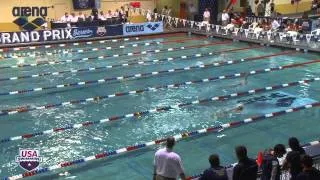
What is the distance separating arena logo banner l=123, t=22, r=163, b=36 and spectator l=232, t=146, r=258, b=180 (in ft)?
62.3

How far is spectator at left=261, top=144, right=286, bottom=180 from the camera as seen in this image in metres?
5.63

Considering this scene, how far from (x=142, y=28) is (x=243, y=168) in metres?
19.5

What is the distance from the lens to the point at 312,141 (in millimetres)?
9422

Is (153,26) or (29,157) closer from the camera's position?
(29,157)

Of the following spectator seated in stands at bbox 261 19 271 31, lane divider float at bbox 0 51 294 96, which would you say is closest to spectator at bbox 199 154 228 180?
lane divider float at bbox 0 51 294 96

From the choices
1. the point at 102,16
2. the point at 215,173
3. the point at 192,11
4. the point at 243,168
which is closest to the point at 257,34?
the point at 192,11

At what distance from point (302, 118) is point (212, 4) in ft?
59.1

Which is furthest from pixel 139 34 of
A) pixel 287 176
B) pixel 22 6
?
pixel 287 176

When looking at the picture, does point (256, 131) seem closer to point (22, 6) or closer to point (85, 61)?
point (85, 61)

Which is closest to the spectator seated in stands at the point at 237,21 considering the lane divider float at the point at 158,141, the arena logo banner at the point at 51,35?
the arena logo banner at the point at 51,35

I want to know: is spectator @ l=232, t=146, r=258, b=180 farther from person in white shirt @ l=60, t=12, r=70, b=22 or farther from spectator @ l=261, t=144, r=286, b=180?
person in white shirt @ l=60, t=12, r=70, b=22

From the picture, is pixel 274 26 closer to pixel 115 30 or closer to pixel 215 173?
pixel 115 30

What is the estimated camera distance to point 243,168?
17.2 feet

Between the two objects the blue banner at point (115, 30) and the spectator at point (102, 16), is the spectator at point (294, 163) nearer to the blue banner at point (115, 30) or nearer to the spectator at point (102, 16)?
the blue banner at point (115, 30)
